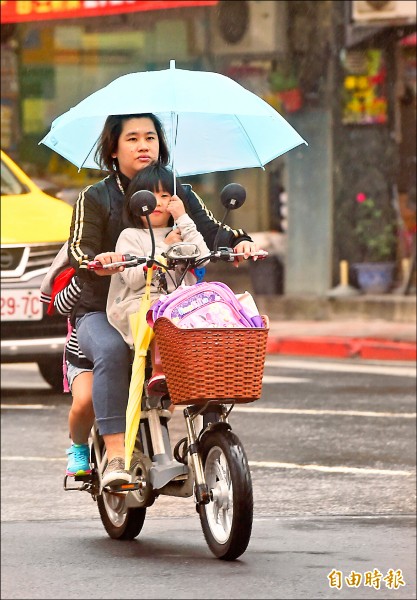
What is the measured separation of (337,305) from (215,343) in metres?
49.6

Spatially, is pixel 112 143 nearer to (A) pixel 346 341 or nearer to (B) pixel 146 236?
(B) pixel 146 236

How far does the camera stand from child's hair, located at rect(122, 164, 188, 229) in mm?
3699

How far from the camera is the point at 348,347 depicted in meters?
51.4

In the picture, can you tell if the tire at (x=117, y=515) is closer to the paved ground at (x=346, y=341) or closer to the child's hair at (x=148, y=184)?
the child's hair at (x=148, y=184)

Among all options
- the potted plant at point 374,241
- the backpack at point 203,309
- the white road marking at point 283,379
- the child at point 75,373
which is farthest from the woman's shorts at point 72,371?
the potted plant at point 374,241

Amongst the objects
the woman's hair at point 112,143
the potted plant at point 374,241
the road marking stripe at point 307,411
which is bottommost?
the road marking stripe at point 307,411

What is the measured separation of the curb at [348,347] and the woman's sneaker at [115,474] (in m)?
46.5

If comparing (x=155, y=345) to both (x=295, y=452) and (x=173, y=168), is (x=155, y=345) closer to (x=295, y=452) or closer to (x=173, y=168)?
(x=173, y=168)

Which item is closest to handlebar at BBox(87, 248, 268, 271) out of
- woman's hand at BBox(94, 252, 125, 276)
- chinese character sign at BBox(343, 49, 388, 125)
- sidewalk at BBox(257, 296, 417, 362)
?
woman's hand at BBox(94, 252, 125, 276)

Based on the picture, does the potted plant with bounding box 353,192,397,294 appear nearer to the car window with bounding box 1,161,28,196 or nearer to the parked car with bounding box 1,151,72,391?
the parked car with bounding box 1,151,72,391

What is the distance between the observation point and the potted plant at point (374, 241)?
5349cm

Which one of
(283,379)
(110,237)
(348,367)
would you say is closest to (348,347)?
(348,367)

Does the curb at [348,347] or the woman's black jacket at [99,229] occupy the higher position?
the woman's black jacket at [99,229]

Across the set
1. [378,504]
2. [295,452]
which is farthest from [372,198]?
[378,504]
